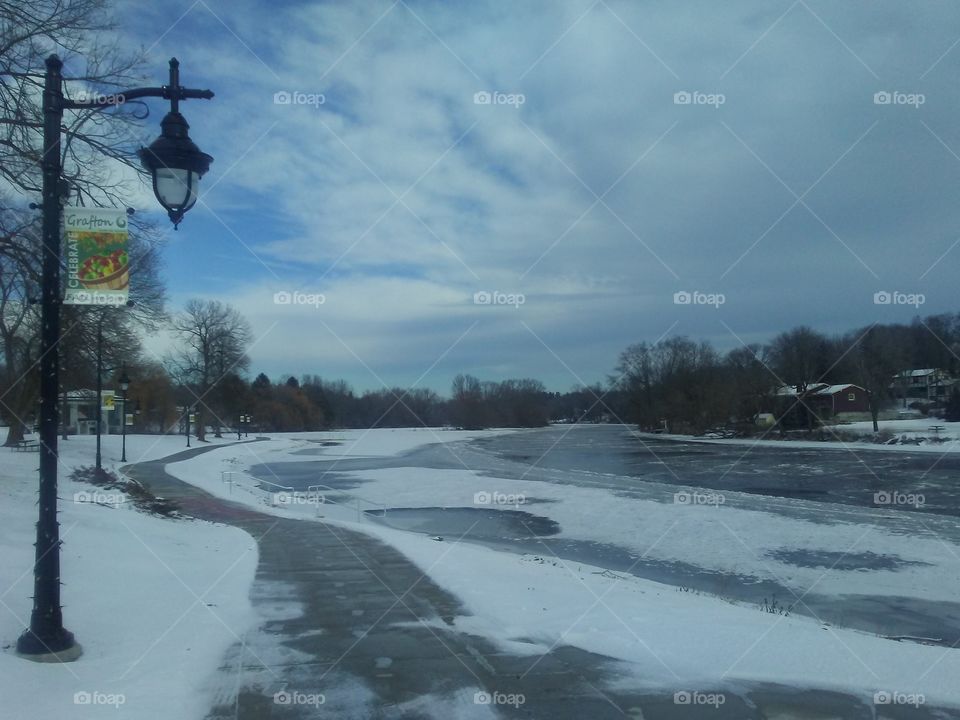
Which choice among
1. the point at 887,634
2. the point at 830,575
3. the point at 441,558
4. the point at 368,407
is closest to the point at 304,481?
the point at 441,558

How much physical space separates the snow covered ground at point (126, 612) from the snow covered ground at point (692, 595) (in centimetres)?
262

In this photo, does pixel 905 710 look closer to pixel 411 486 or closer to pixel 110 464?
pixel 411 486

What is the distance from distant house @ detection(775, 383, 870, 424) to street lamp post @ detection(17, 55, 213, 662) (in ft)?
107

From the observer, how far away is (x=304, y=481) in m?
A: 34.0

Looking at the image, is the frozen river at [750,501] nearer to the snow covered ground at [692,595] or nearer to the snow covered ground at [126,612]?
the snow covered ground at [692,595]

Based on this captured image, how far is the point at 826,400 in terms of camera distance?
127ft

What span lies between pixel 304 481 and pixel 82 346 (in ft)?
38.4

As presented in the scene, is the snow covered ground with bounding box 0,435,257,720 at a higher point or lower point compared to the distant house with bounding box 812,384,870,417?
lower

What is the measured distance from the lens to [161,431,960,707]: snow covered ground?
263 inches

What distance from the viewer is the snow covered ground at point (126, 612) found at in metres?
5.62

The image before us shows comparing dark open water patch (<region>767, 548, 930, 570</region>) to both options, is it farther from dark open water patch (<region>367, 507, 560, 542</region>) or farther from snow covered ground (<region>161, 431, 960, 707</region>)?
dark open water patch (<region>367, 507, 560, 542</region>)

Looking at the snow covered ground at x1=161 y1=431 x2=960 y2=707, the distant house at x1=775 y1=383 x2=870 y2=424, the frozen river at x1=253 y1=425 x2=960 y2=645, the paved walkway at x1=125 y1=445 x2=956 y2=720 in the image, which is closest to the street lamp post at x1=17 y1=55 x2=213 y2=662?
the paved walkway at x1=125 y1=445 x2=956 y2=720

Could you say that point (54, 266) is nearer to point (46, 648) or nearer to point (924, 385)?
point (46, 648)

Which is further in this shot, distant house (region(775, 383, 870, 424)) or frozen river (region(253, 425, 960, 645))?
distant house (region(775, 383, 870, 424))
